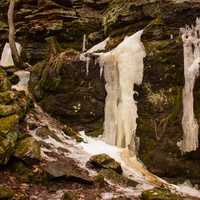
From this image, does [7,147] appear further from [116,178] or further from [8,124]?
[116,178]

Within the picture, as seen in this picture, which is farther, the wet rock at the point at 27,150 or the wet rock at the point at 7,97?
the wet rock at the point at 7,97

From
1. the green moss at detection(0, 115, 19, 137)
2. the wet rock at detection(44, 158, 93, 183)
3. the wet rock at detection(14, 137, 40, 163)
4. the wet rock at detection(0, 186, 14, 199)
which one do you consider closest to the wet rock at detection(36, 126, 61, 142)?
the wet rock at detection(44, 158, 93, 183)

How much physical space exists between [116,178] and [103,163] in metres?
0.69

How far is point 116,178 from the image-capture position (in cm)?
1093

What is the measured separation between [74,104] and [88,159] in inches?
136

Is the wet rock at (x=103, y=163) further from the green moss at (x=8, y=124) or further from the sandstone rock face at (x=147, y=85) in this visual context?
the green moss at (x=8, y=124)

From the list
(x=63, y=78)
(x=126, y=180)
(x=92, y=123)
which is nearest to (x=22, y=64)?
(x=63, y=78)

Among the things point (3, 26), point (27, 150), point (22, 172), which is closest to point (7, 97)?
point (27, 150)

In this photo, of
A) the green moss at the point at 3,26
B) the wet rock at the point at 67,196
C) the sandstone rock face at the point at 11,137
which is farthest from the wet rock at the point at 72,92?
the green moss at the point at 3,26

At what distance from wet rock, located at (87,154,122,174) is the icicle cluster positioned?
2.58 m

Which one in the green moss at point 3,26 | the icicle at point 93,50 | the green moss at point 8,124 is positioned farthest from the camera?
the green moss at point 3,26

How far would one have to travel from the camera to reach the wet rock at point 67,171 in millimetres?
9807

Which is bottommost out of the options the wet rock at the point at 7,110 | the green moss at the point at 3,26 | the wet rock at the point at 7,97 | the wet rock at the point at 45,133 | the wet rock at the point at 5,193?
the wet rock at the point at 5,193

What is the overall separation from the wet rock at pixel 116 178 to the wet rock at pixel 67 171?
0.49 m
